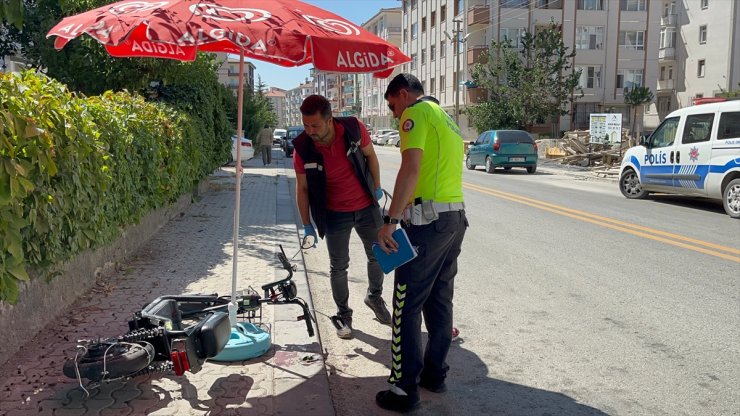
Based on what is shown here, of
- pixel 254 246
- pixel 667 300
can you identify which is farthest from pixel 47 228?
pixel 667 300

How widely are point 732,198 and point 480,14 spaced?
4028 cm

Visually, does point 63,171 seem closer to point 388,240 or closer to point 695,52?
point 388,240

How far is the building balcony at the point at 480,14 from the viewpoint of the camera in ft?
161

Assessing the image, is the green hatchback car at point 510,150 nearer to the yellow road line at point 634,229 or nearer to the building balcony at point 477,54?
the yellow road line at point 634,229

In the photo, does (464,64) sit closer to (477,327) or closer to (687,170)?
(687,170)

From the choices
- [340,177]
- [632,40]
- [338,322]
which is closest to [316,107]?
[340,177]

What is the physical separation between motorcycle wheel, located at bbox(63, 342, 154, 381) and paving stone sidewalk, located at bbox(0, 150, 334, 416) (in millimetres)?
251

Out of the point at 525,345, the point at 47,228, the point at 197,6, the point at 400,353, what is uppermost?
the point at 197,6

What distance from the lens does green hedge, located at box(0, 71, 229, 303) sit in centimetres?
347

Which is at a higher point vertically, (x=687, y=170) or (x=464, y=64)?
(x=464, y=64)

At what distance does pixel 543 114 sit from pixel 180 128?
117 feet

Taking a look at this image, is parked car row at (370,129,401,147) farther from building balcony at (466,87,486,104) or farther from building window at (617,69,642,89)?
building window at (617,69,642,89)

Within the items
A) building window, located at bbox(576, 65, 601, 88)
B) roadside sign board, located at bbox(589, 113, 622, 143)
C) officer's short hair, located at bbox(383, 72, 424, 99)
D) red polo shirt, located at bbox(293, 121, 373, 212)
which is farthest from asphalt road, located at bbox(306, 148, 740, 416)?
building window, located at bbox(576, 65, 601, 88)

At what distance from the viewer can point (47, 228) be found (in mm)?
4137
